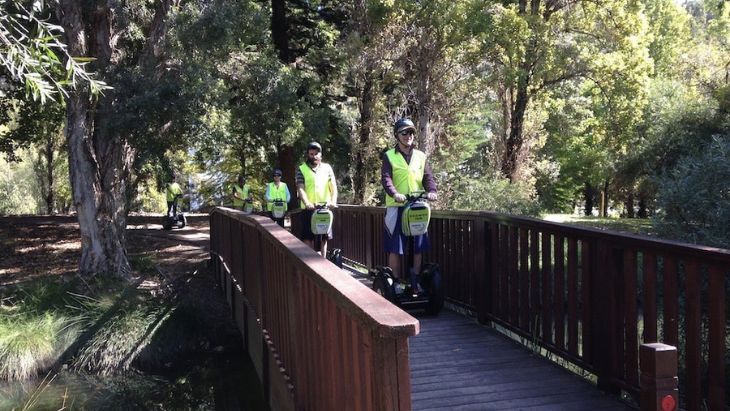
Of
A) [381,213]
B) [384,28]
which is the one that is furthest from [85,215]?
[384,28]

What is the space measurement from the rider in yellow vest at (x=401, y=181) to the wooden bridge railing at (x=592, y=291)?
0.60 meters

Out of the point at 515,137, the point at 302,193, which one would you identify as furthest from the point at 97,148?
the point at 515,137

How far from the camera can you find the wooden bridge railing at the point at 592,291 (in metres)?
3.40

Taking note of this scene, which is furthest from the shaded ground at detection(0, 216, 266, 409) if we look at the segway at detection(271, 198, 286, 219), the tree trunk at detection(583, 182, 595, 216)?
the tree trunk at detection(583, 182, 595, 216)

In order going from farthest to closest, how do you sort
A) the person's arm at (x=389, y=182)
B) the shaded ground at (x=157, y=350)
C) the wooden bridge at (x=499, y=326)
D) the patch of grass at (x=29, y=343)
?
the patch of grass at (x=29, y=343) < the shaded ground at (x=157, y=350) < the person's arm at (x=389, y=182) < the wooden bridge at (x=499, y=326)

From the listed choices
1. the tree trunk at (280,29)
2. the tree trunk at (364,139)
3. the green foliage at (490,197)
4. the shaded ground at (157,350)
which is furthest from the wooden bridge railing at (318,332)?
the tree trunk at (280,29)

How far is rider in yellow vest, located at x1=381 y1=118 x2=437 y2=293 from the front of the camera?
577 centimetres

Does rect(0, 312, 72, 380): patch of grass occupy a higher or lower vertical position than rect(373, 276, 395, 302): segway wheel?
lower

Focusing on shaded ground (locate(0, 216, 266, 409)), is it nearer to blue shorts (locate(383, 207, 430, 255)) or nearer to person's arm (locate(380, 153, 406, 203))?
blue shorts (locate(383, 207, 430, 255))

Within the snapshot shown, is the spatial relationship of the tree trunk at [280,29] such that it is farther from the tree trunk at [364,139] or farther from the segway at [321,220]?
the segway at [321,220]

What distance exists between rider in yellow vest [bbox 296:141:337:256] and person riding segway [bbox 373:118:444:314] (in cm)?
180

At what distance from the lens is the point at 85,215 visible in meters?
11.1

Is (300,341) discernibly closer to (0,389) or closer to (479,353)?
(479,353)

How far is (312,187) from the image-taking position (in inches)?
301
